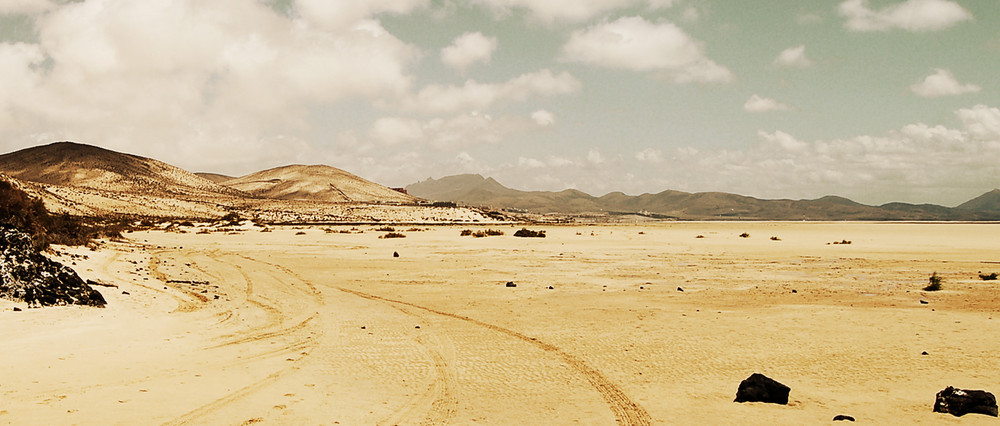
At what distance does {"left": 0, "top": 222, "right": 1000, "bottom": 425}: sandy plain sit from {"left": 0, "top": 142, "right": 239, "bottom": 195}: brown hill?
9988 centimetres

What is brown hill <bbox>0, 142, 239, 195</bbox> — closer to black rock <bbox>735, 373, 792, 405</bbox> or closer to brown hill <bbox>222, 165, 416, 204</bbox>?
brown hill <bbox>222, 165, 416, 204</bbox>

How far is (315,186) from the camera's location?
484 ft

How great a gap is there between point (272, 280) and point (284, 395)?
12.4 metres

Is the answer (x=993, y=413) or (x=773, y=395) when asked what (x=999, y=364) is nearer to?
(x=993, y=413)

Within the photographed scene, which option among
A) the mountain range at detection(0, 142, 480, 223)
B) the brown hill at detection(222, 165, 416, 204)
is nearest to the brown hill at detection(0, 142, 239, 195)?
the mountain range at detection(0, 142, 480, 223)

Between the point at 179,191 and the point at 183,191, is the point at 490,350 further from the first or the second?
the point at 183,191

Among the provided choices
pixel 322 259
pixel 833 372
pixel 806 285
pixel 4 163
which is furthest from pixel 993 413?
pixel 4 163

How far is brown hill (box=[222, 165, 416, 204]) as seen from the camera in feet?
460

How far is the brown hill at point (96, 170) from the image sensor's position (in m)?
102

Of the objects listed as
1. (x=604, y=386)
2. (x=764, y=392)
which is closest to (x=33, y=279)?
(x=604, y=386)

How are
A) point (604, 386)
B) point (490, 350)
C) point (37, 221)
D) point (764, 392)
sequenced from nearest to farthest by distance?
point (764, 392), point (604, 386), point (490, 350), point (37, 221)

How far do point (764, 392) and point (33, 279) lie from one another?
12.7 m

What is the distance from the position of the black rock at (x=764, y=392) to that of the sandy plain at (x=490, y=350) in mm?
113

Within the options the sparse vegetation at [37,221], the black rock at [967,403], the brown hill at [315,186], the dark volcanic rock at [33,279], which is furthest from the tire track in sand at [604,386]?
the brown hill at [315,186]
